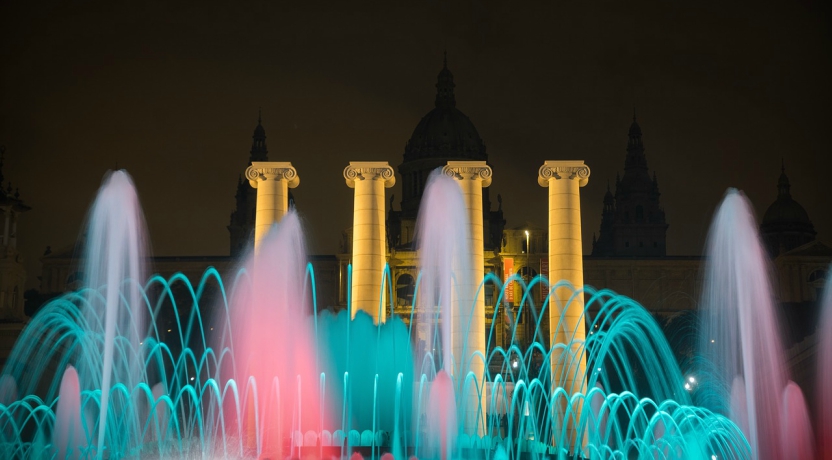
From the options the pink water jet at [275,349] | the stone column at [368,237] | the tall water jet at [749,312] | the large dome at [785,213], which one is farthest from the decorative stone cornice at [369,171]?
the large dome at [785,213]

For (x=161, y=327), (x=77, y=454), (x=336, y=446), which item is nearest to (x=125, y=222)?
(x=77, y=454)

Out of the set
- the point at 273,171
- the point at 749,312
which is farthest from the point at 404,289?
the point at 749,312

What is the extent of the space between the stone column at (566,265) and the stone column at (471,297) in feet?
10.7

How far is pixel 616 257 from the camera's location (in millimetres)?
147750

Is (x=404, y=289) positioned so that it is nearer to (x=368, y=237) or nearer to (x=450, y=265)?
(x=368, y=237)

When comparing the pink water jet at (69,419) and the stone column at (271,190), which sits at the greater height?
the stone column at (271,190)

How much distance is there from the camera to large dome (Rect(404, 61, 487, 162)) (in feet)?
557

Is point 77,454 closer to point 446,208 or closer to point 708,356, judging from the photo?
point 446,208

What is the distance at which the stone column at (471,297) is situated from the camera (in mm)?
52375

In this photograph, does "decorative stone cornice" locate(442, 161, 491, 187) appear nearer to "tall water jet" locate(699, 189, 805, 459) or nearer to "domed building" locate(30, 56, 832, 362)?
"tall water jet" locate(699, 189, 805, 459)

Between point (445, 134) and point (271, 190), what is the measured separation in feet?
395

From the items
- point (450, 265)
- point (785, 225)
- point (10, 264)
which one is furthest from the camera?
point (785, 225)

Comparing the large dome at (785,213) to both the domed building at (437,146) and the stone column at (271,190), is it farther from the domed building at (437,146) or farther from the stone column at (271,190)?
the stone column at (271,190)

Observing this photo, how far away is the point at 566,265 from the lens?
52125 mm
